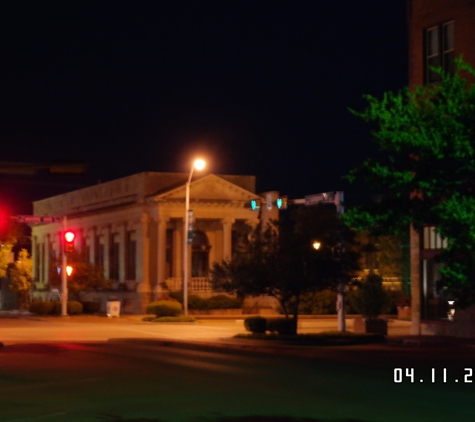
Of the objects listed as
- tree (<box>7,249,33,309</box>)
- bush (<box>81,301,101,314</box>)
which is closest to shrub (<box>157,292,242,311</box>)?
bush (<box>81,301,101,314</box>)

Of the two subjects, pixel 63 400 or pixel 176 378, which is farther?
pixel 176 378

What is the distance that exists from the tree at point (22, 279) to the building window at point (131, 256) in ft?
56.2

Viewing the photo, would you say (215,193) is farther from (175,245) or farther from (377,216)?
(377,216)

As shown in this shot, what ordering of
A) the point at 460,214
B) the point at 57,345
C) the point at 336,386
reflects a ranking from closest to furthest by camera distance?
the point at 336,386 < the point at 460,214 < the point at 57,345

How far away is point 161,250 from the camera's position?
67.6m

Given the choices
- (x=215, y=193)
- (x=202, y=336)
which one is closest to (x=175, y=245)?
(x=215, y=193)

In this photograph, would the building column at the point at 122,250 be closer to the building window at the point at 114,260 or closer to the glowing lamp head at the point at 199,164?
the building window at the point at 114,260

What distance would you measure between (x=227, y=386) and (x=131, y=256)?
54504mm

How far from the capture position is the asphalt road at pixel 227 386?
1465cm

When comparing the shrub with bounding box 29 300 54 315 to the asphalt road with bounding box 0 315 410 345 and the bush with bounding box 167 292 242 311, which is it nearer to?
the asphalt road with bounding box 0 315 410 345

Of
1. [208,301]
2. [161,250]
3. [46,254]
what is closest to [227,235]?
[161,250]

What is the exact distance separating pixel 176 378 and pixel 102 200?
5622 centimetres

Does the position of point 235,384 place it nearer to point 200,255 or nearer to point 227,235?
point 227,235

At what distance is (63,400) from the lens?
16234mm
